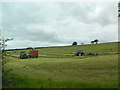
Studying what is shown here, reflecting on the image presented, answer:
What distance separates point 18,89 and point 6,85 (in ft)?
6.70

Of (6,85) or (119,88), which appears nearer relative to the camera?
(119,88)

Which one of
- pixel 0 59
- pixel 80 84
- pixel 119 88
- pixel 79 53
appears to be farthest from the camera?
pixel 79 53

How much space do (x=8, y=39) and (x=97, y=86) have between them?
8.89 meters

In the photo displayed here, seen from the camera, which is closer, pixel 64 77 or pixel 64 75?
pixel 64 77

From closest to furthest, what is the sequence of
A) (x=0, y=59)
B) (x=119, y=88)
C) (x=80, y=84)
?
1. (x=119, y=88)
2. (x=80, y=84)
3. (x=0, y=59)

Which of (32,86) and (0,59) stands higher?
(0,59)

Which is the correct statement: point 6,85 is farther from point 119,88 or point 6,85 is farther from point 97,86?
point 119,88

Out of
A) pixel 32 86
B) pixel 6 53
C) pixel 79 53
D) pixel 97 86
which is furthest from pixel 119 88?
pixel 79 53

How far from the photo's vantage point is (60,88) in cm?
1236

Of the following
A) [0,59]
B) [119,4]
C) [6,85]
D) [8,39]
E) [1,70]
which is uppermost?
[119,4]

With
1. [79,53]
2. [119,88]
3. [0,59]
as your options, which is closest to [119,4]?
[119,88]

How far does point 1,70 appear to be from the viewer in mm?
15656

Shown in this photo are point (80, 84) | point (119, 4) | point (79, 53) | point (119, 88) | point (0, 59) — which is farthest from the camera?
point (79, 53)

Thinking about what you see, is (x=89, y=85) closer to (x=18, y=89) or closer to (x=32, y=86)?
(x=32, y=86)
